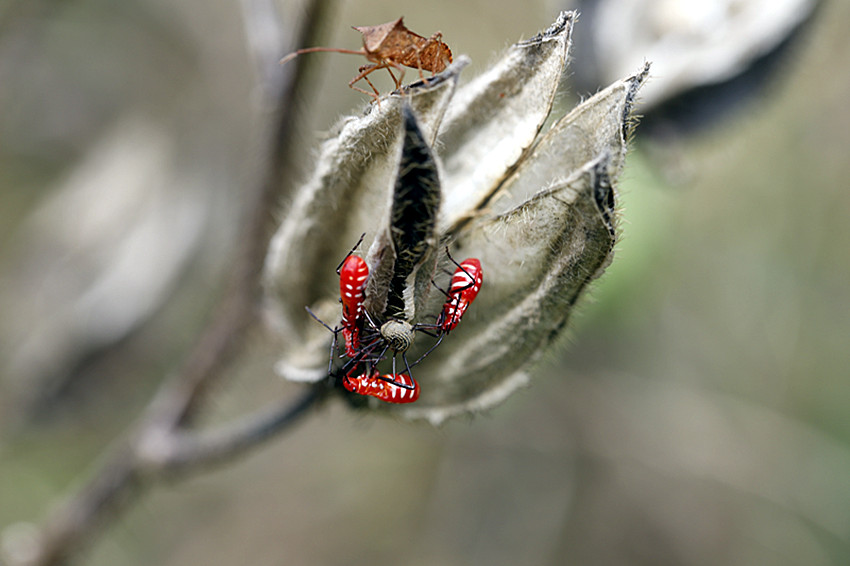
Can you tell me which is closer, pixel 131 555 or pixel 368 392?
pixel 368 392

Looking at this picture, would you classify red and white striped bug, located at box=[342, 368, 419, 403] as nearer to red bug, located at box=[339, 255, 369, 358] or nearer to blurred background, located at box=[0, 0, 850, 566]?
red bug, located at box=[339, 255, 369, 358]

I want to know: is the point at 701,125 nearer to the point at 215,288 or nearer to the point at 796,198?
the point at 796,198

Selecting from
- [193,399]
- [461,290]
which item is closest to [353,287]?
[461,290]

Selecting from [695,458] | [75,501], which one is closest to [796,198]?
[695,458]

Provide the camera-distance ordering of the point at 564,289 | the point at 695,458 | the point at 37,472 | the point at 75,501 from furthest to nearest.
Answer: the point at 695,458
the point at 37,472
the point at 75,501
the point at 564,289

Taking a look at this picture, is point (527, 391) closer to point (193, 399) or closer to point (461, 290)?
point (193, 399)

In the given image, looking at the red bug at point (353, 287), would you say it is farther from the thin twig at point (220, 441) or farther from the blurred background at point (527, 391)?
the blurred background at point (527, 391)
